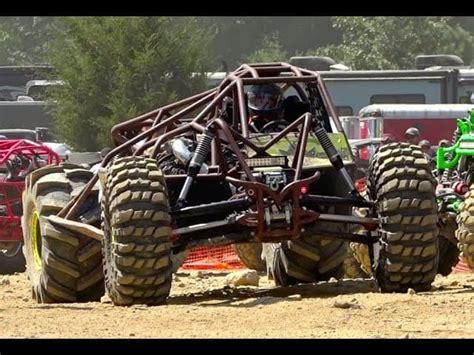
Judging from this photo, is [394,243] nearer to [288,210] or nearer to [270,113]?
[288,210]

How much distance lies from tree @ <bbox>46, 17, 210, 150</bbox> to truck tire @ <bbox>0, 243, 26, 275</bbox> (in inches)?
579

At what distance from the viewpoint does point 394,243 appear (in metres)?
11.7

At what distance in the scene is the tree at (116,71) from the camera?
34.3 meters

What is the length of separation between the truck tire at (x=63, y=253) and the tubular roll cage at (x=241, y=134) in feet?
0.77

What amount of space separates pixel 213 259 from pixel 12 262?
2616mm

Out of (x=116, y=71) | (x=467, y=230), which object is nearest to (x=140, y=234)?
(x=467, y=230)

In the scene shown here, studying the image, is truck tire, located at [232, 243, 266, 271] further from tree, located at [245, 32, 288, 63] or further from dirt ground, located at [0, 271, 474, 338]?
tree, located at [245, 32, 288, 63]

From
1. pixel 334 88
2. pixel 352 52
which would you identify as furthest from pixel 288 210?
pixel 352 52

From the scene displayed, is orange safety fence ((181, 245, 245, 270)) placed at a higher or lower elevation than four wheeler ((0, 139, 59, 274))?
lower

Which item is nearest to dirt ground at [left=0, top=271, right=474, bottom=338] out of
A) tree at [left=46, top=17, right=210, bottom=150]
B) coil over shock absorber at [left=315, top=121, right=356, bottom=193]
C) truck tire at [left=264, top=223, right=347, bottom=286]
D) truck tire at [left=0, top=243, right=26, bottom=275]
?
coil over shock absorber at [left=315, top=121, right=356, bottom=193]

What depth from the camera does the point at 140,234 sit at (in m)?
11.2

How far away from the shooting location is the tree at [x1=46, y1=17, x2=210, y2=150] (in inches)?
1351
